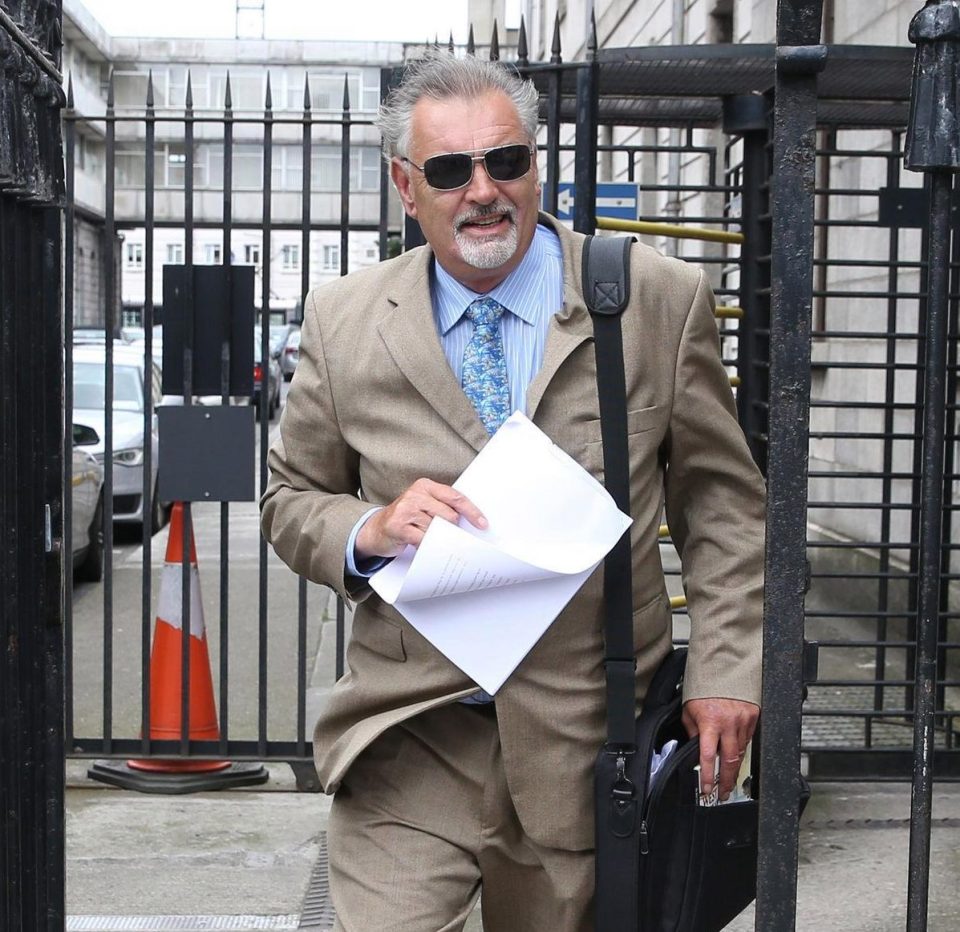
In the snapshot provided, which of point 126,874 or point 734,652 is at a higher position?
point 734,652

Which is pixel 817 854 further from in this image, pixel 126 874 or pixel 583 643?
pixel 583 643

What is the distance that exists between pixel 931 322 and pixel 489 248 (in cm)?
87

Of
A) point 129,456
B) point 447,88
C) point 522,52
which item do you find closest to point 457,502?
point 447,88

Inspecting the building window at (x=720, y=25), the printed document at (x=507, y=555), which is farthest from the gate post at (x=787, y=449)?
the building window at (x=720, y=25)

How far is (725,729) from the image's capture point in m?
2.64

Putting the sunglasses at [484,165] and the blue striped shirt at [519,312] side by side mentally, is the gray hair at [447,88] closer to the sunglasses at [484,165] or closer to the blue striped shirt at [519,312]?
the sunglasses at [484,165]

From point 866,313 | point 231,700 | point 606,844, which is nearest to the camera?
point 606,844

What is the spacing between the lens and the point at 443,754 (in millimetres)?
2725

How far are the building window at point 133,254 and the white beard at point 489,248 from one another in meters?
74.6

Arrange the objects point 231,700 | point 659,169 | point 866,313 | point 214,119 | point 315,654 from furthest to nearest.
A: point 659,169 < point 866,313 < point 315,654 < point 231,700 < point 214,119

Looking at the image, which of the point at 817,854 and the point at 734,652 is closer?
the point at 734,652

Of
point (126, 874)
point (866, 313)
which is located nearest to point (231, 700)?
point (126, 874)

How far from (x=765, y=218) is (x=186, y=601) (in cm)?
255

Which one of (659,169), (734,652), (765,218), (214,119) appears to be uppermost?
(659,169)
